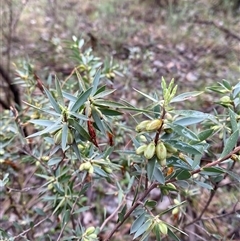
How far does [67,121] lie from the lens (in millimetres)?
466

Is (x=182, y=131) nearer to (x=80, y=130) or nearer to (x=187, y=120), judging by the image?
(x=187, y=120)

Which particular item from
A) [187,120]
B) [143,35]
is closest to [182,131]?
[187,120]

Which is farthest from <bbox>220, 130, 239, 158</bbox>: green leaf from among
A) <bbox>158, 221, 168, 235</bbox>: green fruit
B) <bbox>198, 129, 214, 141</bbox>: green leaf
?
<bbox>158, 221, 168, 235</bbox>: green fruit

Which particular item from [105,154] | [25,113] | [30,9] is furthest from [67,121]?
[30,9]

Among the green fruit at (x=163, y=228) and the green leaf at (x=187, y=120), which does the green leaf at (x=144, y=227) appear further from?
the green leaf at (x=187, y=120)

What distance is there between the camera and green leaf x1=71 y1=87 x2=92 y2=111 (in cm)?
45

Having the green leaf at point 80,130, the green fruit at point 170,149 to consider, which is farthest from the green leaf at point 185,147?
the green leaf at point 80,130

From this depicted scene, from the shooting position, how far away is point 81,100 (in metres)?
0.45

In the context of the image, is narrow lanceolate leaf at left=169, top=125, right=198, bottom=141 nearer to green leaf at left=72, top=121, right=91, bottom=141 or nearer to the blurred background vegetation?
green leaf at left=72, top=121, right=91, bottom=141

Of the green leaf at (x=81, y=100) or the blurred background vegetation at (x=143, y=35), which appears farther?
the blurred background vegetation at (x=143, y=35)

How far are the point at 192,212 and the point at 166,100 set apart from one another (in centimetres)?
90

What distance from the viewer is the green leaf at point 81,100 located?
0.45m

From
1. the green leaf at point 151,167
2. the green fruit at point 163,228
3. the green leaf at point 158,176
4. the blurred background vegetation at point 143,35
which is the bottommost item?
the blurred background vegetation at point 143,35

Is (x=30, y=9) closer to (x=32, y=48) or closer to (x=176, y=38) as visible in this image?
(x=32, y=48)
